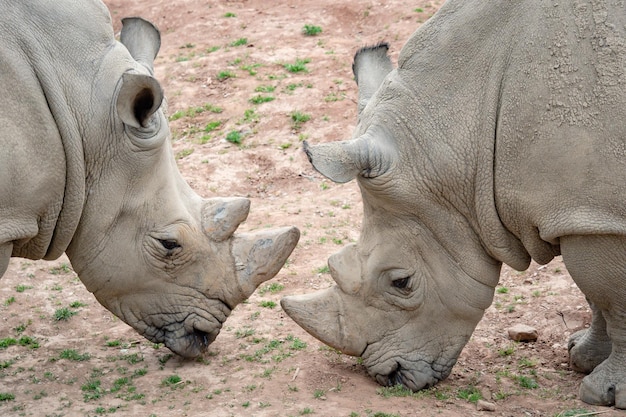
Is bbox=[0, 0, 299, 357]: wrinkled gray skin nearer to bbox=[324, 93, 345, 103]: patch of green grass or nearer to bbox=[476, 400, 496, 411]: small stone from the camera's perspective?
bbox=[476, 400, 496, 411]: small stone

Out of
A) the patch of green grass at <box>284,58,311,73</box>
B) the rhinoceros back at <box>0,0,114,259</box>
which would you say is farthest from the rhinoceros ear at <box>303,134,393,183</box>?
the patch of green grass at <box>284,58,311,73</box>

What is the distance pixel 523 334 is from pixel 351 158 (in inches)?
91.6

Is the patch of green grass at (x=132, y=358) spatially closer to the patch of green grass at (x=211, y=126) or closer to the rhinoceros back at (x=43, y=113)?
the rhinoceros back at (x=43, y=113)

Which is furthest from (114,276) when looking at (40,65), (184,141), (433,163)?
(184,141)

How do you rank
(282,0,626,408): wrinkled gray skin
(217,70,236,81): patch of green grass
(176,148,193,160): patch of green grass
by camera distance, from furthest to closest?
(217,70,236,81): patch of green grass < (176,148,193,160): patch of green grass < (282,0,626,408): wrinkled gray skin

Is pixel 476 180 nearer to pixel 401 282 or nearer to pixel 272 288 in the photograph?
pixel 401 282

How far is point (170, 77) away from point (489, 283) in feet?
26.9

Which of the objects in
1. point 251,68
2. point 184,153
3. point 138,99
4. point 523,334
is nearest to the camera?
point 138,99

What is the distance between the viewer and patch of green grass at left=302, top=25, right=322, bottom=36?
49.2 ft

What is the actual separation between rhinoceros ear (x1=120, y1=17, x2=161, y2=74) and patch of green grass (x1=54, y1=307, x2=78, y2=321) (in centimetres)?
228

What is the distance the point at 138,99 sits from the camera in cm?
611

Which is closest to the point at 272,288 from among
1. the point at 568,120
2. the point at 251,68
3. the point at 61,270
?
the point at 61,270

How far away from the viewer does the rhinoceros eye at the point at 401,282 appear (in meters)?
6.79

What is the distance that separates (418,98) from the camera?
649cm
